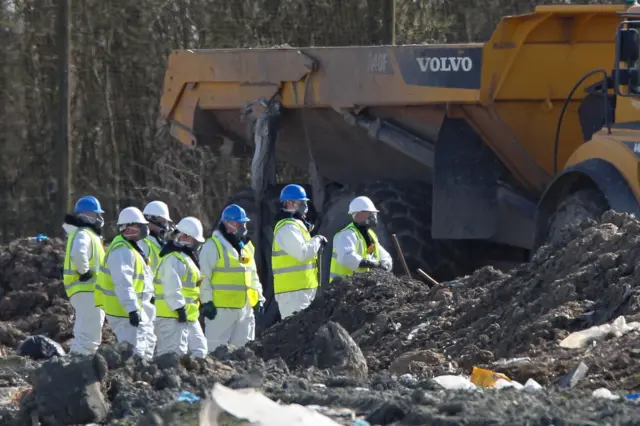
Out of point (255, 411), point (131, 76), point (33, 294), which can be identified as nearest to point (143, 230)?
point (33, 294)

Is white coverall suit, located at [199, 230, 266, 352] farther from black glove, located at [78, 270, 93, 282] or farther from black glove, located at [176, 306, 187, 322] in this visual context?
black glove, located at [78, 270, 93, 282]

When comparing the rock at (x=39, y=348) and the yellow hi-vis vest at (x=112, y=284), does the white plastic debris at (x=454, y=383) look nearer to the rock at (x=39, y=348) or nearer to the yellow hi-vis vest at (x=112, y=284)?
the yellow hi-vis vest at (x=112, y=284)

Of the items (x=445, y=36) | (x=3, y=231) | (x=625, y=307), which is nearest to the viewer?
(x=625, y=307)

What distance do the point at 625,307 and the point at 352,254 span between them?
4183 mm

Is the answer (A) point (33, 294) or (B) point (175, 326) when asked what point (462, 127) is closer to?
(B) point (175, 326)

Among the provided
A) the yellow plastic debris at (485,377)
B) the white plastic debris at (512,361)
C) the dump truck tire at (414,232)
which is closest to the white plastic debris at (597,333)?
the white plastic debris at (512,361)

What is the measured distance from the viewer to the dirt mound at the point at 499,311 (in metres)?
10.0

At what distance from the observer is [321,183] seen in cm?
1617

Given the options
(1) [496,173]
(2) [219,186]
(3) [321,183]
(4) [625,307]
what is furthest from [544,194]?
(2) [219,186]

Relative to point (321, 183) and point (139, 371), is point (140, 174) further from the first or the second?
point (139, 371)

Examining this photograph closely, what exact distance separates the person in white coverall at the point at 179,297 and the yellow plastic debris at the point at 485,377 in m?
4.49

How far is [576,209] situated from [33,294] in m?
6.48

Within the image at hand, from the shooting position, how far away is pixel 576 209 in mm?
12344

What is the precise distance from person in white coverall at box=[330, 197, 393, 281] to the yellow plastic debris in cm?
515
